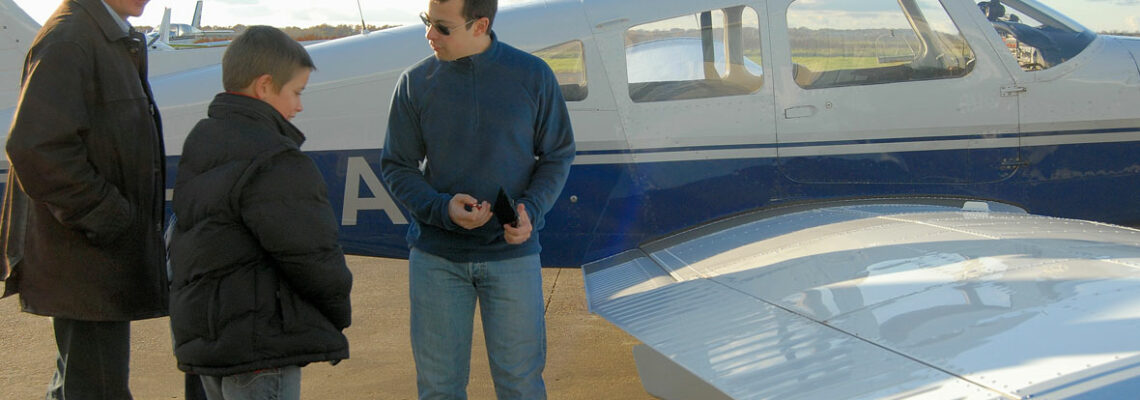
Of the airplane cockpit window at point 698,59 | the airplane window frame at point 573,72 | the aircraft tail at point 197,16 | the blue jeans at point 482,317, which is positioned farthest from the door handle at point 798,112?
the aircraft tail at point 197,16

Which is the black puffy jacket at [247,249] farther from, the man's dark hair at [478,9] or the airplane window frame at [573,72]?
the airplane window frame at [573,72]

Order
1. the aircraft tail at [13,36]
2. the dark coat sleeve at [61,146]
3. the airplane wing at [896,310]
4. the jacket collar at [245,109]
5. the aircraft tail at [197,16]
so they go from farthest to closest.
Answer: the aircraft tail at [197,16] → the aircraft tail at [13,36] → the dark coat sleeve at [61,146] → the jacket collar at [245,109] → the airplane wing at [896,310]

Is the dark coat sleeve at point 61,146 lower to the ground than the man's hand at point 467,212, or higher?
higher

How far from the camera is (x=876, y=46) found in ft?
14.7

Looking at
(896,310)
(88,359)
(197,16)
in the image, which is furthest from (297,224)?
(197,16)

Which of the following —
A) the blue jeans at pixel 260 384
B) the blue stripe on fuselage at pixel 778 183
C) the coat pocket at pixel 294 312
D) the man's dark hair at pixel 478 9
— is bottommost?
the blue stripe on fuselage at pixel 778 183

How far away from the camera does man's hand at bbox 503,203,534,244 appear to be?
2725 millimetres

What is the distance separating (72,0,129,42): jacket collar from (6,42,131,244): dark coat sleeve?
109 mm

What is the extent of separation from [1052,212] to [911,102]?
89 cm

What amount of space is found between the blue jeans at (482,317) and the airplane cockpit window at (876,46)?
2.15m

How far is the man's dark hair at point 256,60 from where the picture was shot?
2.38 metres

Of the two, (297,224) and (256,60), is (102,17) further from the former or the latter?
(297,224)

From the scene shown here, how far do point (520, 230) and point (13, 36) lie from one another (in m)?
4.69

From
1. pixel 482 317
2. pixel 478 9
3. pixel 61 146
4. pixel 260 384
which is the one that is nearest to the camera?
pixel 260 384
